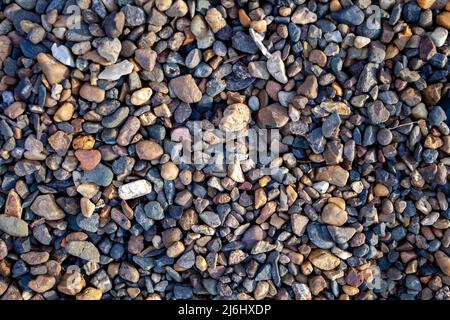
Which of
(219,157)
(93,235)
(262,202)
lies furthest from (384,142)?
(93,235)

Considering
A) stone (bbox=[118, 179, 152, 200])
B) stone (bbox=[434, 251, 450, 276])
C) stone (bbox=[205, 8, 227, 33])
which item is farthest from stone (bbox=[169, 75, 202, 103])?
stone (bbox=[434, 251, 450, 276])

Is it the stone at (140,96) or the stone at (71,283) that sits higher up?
the stone at (140,96)

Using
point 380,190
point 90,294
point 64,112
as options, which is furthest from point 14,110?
point 380,190

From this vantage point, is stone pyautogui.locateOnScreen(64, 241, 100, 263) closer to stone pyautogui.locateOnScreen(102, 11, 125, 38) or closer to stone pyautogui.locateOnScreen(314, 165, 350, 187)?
stone pyautogui.locateOnScreen(102, 11, 125, 38)

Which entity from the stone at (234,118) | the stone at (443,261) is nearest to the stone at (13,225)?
the stone at (234,118)

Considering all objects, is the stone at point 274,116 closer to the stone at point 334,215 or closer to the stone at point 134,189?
the stone at point 334,215

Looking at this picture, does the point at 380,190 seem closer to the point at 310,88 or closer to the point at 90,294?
the point at 310,88

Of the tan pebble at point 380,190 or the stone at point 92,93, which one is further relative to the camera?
the tan pebble at point 380,190
